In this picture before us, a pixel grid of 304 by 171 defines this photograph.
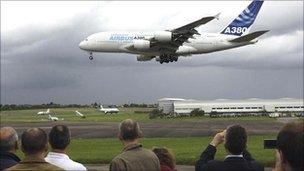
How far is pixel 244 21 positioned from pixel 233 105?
190 feet

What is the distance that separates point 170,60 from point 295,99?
3165 inches

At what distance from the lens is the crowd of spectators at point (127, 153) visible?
19.4 ft

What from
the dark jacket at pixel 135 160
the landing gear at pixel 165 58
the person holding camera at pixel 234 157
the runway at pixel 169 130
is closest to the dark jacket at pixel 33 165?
the dark jacket at pixel 135 160

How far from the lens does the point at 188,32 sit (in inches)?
1970

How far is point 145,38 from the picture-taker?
166ft

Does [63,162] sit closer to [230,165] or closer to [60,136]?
[60,136]

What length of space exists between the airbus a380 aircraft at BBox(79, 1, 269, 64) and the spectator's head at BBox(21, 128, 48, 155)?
1635 inches

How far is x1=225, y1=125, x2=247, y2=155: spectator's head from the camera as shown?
19.9 ft

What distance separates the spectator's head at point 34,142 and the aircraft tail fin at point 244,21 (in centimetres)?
5560

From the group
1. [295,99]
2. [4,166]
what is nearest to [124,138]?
[4,166]

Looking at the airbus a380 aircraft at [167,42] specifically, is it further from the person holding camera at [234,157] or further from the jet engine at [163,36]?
the person holding camera at [234,157]

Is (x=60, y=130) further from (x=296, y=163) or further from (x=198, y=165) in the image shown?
(x=296, y=163)

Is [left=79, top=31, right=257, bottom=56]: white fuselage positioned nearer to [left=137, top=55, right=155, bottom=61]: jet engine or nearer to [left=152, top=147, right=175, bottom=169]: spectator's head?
[left=137, top=55, right=155, bottom=61]: jet engine

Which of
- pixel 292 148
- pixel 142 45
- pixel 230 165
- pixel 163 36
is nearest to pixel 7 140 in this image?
pixel 230 165
